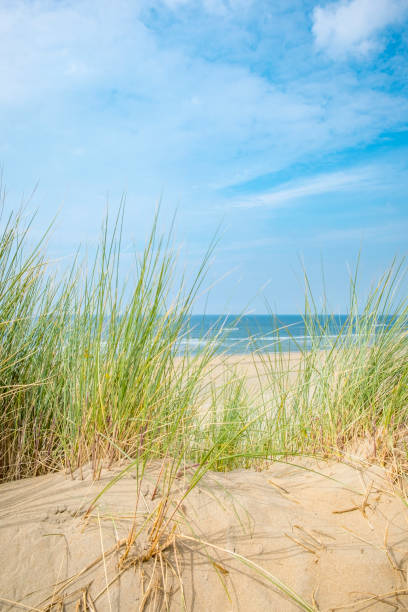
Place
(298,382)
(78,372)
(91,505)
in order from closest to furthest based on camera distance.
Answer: (91,505)
(78,372)
(298,382)

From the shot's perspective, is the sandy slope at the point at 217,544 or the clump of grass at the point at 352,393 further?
the clump of grass at the point at 352,393

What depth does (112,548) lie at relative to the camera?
1.21 metres

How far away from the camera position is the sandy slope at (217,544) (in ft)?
3.74

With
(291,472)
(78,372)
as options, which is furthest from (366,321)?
(78,372)

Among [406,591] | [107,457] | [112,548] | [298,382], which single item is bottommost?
[406,591]

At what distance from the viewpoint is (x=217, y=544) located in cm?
128

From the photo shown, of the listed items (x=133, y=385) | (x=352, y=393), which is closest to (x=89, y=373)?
(x=133, y=385)

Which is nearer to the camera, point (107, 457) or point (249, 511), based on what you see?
point (249, 511)

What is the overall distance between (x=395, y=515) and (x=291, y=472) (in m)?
0.47

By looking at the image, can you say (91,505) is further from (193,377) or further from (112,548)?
(193,377)

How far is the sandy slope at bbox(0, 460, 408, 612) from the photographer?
1140 mm

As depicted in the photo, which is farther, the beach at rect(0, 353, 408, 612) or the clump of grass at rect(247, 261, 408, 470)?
the clump of grass at rect(247, 261, 408, 470)

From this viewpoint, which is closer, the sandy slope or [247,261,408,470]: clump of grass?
the sandy slope

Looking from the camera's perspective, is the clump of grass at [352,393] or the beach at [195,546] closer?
the beach at [195,546]
